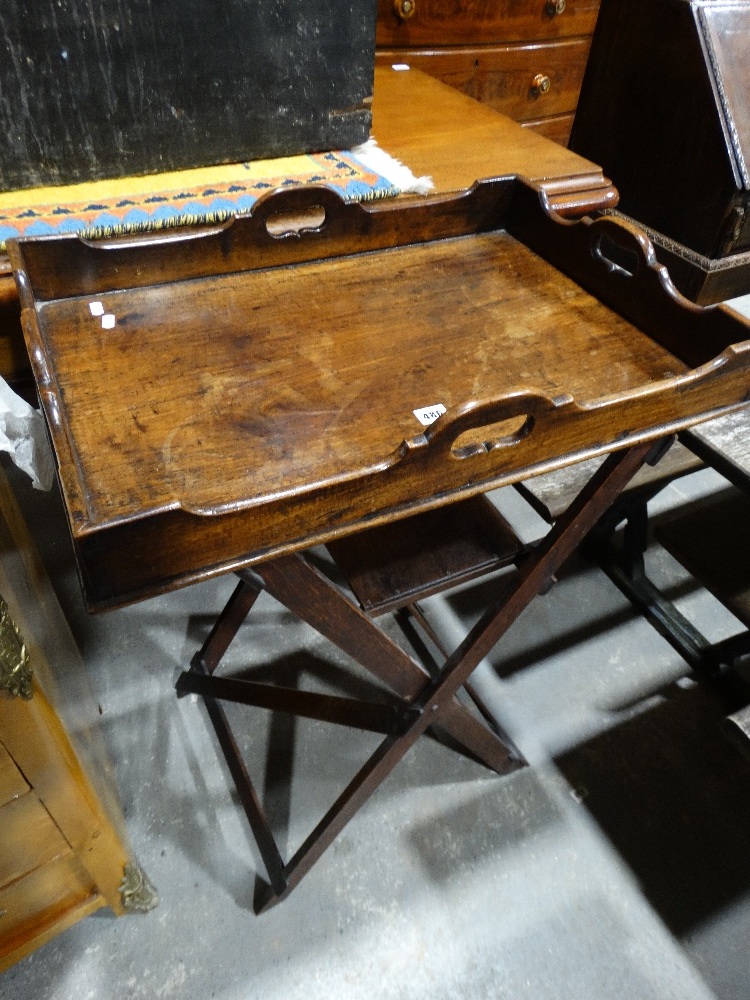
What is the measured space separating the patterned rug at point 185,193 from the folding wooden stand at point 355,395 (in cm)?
7

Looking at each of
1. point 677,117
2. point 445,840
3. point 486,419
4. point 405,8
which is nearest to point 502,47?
point 405,8

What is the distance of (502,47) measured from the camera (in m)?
1.78

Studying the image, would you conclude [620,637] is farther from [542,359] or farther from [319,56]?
[319,56]

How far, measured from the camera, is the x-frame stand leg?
85cm

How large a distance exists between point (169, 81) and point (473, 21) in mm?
1054

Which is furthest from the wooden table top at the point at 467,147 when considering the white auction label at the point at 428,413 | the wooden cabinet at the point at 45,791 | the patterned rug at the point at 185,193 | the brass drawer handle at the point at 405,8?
the wooden cabinet at the point at 45,791

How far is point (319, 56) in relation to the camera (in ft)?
3.57

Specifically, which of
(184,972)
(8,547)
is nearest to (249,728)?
(184,972)

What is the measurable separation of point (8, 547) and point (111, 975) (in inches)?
28.8

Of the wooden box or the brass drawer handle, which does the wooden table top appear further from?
the wooden box

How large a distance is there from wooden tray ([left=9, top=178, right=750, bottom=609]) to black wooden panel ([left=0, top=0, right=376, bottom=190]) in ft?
0.64

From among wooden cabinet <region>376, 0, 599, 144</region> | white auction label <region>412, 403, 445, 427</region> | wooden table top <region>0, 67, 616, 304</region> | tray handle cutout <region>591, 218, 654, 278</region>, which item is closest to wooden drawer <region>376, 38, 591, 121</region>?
wooden cabinet <region>376, 0, 599, 144</region>

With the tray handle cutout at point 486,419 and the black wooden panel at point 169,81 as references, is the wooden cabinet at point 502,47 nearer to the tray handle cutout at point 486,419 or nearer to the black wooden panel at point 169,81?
the black wooden panel at point 169,81

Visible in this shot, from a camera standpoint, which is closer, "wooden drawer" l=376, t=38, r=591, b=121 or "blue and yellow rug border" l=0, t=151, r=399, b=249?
"blue and yellow rug border" l=0, t=151, r=399, b=249
